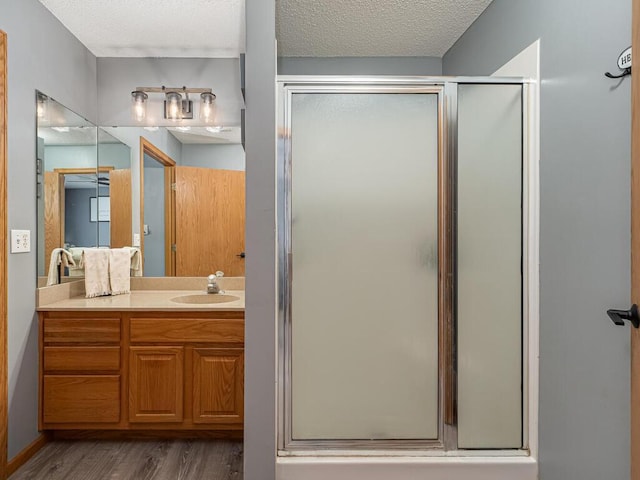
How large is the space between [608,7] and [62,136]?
2804 mm

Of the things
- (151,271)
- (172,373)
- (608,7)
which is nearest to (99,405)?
(172,373)

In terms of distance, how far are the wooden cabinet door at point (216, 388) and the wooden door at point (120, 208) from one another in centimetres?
106

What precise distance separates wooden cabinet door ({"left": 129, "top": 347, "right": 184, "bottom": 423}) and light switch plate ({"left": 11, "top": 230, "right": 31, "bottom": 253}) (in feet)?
2.58

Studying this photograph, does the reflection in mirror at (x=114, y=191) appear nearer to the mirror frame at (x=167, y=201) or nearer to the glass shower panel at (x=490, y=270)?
the mirror frame at (x=167, y=201)

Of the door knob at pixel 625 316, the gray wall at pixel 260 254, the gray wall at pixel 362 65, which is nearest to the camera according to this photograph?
the door knob at pixel 625 316

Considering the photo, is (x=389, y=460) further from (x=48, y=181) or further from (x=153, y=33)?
(x=153, y=33)

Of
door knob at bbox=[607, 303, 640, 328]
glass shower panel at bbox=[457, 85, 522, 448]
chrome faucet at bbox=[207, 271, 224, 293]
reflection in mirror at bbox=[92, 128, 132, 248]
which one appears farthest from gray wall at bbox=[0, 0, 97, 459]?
door knob at bbox=[607, 303, 640, 328]

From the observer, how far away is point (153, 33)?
2.60 metres

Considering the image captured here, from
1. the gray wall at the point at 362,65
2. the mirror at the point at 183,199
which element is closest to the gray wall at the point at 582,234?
the gray wall at the point at 362,65

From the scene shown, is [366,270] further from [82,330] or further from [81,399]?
[81,399]

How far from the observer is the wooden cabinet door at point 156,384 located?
7.64 ft

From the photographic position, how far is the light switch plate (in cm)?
210

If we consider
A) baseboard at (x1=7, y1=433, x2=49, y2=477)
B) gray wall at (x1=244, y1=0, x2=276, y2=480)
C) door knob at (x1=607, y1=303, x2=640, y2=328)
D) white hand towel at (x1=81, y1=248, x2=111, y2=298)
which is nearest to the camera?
door knob at (x1=607, y1=303, x2=640, y2=328)

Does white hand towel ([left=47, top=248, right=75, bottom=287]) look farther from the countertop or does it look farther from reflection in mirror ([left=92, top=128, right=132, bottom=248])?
reflection in mirror ([left=92, top=128, right=132, bottom=248])
